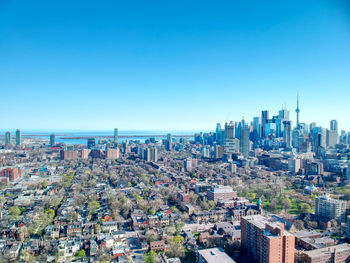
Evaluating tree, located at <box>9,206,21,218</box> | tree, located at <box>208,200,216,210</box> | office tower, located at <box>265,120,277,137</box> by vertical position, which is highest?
office tower, located at <box>265,120,277,137</box>

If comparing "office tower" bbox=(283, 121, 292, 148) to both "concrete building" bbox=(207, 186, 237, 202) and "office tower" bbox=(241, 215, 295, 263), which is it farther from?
"office tower" bbox=(241, 215, 295, 263)

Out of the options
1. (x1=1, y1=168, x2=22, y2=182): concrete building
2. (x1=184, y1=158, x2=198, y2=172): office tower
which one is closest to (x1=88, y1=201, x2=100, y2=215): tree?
(x1=1, y1=168, x2=22, y2=182): concrete building

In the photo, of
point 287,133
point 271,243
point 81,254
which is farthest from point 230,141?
point 81,254

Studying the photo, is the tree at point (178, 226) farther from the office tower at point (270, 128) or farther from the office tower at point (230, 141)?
the office tower at point (270, 128)

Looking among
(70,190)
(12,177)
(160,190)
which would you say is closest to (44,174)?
(12,177)

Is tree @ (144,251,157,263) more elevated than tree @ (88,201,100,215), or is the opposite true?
tree @ (88,201,100,215)

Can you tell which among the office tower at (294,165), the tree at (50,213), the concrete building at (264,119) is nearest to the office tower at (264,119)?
the concrete building at (264,119)

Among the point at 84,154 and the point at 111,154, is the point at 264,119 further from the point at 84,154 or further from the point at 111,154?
the point at 84,154

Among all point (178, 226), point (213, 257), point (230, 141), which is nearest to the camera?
point (213, 257)

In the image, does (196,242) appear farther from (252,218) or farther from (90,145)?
(90,145)
